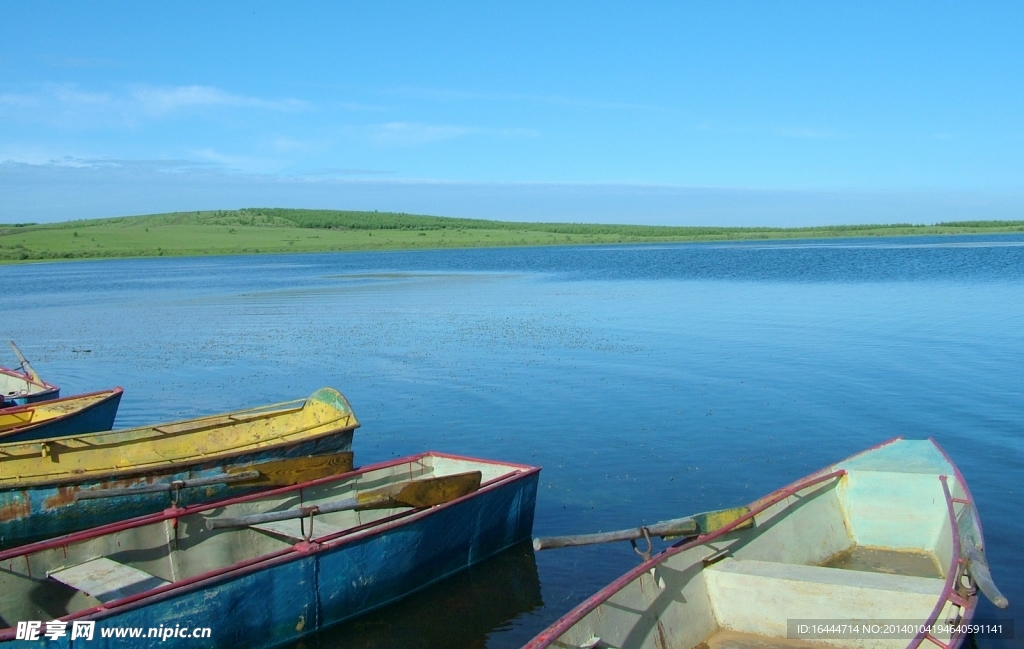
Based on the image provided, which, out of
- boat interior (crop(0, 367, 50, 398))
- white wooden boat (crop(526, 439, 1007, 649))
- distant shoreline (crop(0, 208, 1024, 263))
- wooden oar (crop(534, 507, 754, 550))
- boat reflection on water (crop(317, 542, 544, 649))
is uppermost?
distant shoreline (crop(0, 208, 1024, 263))

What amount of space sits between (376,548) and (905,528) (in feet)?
17.8

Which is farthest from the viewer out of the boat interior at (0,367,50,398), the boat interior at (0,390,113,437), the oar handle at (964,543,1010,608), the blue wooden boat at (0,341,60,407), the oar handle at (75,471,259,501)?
the boat interior at (0,367,50,398)

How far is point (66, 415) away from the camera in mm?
14188

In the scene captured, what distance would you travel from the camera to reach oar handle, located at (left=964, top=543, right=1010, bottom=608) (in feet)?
19.7

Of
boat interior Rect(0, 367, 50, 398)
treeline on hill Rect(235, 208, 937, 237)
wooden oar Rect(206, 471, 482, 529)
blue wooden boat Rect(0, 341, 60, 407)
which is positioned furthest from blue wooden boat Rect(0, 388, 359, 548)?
treeline on hill Rect(235, 208, 937, 237)

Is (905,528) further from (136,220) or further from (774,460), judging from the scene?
(136,220)

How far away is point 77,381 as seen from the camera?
22.0 meters

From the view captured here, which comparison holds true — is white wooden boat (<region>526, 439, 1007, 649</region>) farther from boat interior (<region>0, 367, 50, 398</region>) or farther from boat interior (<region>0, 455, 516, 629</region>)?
boat interior (<region>0, 367, 50, 398</region>)

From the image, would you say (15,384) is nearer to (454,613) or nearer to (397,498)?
(397,498)

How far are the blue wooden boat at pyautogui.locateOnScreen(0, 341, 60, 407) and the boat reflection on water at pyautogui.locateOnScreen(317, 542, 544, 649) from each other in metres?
10.8

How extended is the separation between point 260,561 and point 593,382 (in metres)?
11.7

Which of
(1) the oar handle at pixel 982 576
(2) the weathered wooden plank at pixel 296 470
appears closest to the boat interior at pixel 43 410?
(2) the weathered wooden plank at pixel 296 470

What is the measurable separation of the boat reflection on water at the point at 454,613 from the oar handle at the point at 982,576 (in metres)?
4.00

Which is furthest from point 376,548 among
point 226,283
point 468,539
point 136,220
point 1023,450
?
point 136,220
